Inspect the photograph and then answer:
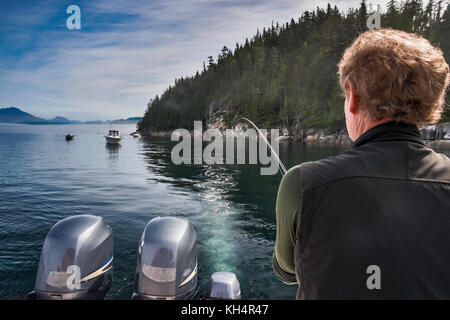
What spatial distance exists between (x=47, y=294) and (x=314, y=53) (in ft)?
303

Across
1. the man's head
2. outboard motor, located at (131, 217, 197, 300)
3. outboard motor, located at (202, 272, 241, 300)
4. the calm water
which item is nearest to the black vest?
the man's head

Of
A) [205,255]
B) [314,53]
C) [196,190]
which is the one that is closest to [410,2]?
[314,53]

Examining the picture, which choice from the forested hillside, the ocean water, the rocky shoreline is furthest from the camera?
the forested hillside

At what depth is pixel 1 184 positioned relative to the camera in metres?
17.2

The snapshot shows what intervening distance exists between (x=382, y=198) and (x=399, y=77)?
1.85 ft

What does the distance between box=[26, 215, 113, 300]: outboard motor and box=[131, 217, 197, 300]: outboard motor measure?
546mm

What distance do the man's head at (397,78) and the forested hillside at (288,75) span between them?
53.3m

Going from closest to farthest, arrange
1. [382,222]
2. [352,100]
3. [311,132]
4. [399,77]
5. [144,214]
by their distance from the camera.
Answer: [382,222] < [399,77] < [352,100] < [144,214] < [311,132]

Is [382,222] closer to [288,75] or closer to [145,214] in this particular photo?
[145,214]

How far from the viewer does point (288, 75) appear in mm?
86562

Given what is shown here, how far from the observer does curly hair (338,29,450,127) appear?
129 cm

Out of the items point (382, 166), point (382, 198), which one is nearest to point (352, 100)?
point (382, 166)

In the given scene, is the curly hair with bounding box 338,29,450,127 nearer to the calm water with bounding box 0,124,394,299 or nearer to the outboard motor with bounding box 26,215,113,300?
the outboard motor with bounding box 26,215,113,300
